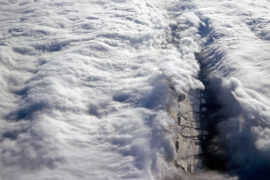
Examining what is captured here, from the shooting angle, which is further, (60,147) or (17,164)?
(60,147)

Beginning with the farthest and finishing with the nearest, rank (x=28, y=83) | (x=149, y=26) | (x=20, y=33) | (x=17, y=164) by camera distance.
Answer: (x=149, y=26) → (x=20, y=33) → (x=28, y=83) → (x=17, y=164)

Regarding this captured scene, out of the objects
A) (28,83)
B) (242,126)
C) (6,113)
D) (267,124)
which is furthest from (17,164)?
(267,124)

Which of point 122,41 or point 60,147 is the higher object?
point 122,41

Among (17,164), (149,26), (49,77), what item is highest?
(149,26)

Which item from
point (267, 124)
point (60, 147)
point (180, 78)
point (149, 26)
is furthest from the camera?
point (149, 26)

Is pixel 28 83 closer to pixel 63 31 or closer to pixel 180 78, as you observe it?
pixel 63 31

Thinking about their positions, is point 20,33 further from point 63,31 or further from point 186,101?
point 186,101
